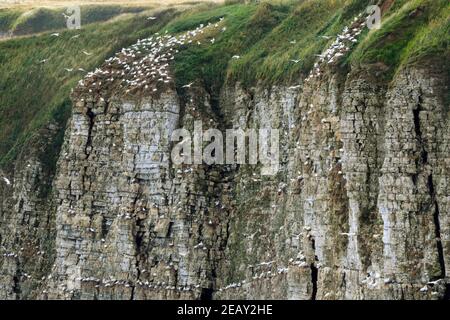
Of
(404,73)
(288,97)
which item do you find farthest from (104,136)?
(404,73)

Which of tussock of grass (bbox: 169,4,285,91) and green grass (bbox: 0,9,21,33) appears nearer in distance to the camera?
tussock of grass (bbox: 169,4,285,91)

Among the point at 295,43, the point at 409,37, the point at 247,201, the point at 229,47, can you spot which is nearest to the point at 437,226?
the point at 409,37

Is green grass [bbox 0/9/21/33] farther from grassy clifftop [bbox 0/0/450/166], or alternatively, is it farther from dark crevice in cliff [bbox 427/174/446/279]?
dark crevice in cliff [bbox 427/174/446/279]

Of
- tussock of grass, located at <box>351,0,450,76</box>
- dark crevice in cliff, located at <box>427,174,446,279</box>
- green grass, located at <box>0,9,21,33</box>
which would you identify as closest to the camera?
dark crevice in cliff, located at <box>427,174,446,279</box>

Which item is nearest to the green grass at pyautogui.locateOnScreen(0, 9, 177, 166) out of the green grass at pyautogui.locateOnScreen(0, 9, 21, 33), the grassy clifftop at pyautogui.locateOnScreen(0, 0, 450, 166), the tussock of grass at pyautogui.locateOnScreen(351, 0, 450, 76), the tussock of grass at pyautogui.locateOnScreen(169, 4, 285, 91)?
the grassy clifftop at pyautogui.locateOnScreen(0, 0, 450, 166)

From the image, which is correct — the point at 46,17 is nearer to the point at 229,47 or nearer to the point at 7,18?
the point at 7,18

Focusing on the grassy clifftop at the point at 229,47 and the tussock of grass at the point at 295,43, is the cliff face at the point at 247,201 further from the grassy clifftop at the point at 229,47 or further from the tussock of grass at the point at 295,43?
the grassy clifftop at the point at 229,47

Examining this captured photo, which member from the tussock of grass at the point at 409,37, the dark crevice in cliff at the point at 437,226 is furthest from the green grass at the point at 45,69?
the dark crevice in cliff at the point at 437,226
